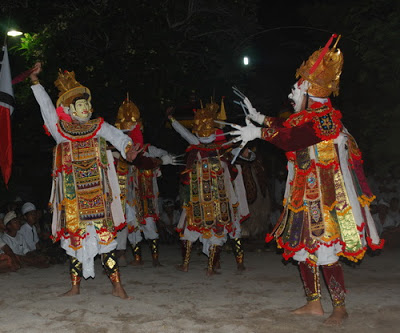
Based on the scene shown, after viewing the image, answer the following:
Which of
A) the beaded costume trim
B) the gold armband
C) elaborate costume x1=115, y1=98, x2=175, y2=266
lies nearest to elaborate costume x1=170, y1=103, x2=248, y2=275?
elaborate costume x1=115, y1=98, x2=175, y2=266

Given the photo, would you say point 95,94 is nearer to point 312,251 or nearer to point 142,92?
point 142,92

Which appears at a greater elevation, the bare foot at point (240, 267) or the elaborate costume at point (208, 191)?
the elaborate costume at point (208, 191)

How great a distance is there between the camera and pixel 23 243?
7.21m

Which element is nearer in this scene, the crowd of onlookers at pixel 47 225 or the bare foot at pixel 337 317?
the bare foot at pixel 337 317

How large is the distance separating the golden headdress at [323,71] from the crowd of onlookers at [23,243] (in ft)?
14.5

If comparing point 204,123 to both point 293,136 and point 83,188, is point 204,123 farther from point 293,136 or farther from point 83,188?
point 293,136

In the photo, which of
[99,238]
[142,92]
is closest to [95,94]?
[142,92]

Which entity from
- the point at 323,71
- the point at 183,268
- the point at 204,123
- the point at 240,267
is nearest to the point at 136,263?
the point at 183,268

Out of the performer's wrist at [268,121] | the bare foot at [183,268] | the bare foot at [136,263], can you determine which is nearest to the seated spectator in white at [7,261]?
the bare foot at [136,263]

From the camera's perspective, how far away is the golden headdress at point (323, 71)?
4.10m

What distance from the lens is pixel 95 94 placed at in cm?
850

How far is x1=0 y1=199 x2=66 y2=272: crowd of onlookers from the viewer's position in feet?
21.3

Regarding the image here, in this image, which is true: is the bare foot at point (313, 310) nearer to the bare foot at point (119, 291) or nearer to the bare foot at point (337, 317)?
the bare foot at point (337, 317)

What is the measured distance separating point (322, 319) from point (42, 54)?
20.4 ft
